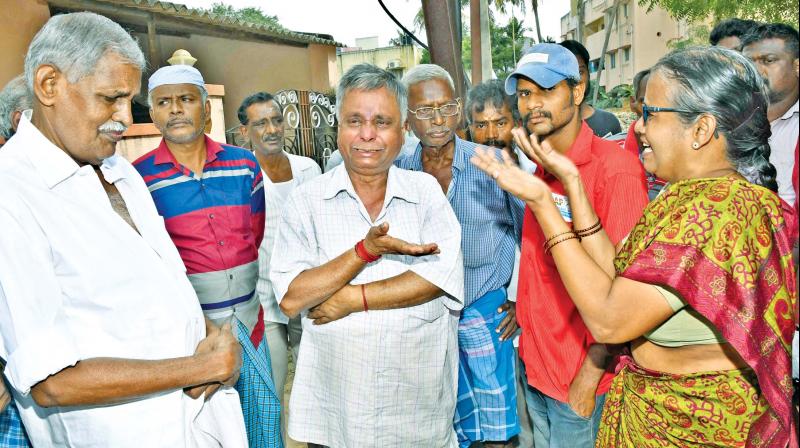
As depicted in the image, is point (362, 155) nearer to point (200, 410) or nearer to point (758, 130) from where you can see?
point (200, 410)

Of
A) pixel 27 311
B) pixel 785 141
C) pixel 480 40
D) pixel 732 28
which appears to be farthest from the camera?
pixel 480 40

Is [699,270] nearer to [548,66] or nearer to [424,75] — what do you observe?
[548,66]

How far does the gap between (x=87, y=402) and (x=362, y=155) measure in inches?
50.9

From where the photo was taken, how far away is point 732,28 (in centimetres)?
335

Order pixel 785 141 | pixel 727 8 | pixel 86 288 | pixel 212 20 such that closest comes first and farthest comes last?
pixel 86 288 < pixel 785 141 < pixel 212 20 < pixel 727 8

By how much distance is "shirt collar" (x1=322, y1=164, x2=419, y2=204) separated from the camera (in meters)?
2.20

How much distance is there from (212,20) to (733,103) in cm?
873

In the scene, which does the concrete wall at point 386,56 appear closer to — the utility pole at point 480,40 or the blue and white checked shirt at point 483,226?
the utility pole at point 480,40

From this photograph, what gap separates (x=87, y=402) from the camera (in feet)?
4.47

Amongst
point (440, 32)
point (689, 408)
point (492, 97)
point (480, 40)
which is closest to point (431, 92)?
point (492, 97)

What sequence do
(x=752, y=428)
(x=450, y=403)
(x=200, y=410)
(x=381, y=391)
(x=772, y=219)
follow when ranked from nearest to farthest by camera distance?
1. (x=772, y=219)
2. (x=752, y=428)
3. (x=200, y=410)
4. (x=381, y=391)
5. (x=450, y=403)

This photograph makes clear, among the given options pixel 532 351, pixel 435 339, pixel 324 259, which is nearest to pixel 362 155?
pixel 324 259

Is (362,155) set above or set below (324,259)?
above

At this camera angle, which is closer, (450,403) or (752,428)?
(752,428)
